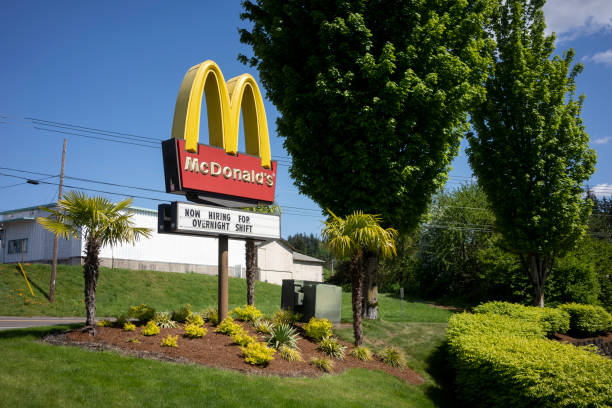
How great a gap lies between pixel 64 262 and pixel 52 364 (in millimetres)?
33806

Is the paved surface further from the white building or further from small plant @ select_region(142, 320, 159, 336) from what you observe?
the white building

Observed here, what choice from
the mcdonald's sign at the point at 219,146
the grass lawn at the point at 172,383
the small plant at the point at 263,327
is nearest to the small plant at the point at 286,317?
the small plant at the point at 263,327

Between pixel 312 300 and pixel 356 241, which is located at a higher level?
pixel 356 241

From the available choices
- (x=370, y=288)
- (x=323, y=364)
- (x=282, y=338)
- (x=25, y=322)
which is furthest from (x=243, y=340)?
(x=25, y=322)

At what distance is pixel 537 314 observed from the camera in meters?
20.1

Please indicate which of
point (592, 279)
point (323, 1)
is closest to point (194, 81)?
point (323, 1)

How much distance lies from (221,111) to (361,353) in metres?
8.70

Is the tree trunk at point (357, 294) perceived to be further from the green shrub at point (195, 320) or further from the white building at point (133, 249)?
the white building at point (133, 249)

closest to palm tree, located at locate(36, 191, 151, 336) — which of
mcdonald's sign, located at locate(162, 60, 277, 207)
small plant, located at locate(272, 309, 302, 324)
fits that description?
mcdonald's sign, located at locate(162, 60, 277, 207)

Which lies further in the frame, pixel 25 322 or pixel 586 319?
pixel 586 319

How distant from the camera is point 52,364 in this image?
30.3ft

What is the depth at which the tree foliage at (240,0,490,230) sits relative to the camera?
16750 mm

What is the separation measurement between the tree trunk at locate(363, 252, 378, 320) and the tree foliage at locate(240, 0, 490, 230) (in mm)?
2165

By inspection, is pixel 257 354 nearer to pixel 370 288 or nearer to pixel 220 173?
pixel 220 173
